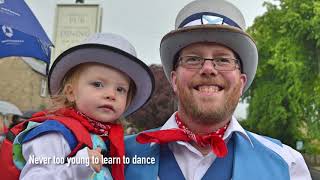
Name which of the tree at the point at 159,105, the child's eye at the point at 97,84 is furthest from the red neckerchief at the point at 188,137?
the tree at the point at 159,105

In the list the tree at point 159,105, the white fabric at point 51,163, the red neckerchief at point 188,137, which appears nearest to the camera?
the white fabric at point 51,163

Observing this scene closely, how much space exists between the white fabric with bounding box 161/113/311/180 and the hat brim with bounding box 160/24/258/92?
0.33 m

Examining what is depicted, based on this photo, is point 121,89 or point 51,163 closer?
point 51,163

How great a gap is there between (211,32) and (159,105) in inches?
69.4

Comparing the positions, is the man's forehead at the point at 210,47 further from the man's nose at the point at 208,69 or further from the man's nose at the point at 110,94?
the man's nose at the point at 110,94

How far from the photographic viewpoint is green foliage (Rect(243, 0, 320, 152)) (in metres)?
22.2

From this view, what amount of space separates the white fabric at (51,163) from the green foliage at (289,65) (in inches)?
806

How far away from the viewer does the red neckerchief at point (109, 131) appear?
224 centimetres

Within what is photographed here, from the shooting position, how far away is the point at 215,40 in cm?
232

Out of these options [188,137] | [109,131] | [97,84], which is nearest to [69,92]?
[97,84]

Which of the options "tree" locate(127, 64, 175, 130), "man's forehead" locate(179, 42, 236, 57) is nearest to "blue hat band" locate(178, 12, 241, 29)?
"man's forehead" locate(179, 42, 236, 57)

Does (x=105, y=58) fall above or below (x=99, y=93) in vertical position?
above

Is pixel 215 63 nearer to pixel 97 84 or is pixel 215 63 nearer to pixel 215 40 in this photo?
pixel 215 40

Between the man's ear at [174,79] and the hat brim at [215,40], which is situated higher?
the hat brim at [215,40]
